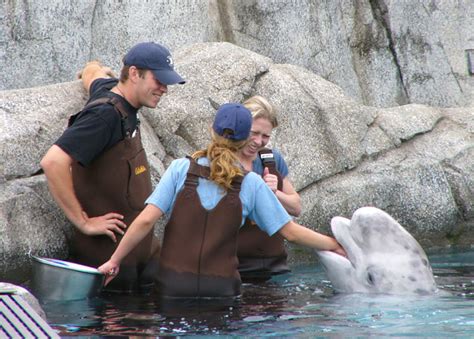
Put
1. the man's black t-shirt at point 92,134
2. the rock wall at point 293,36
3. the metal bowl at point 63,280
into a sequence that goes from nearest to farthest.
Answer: the metal bowl at point 63,280 → the man's black t-shirt at point 92,134 → the rock wall at point 293,36

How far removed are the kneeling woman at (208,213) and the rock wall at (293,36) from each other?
5370 mm

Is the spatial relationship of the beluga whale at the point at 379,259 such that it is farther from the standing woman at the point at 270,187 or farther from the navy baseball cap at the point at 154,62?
the navy baseball cap at the point at 154,62

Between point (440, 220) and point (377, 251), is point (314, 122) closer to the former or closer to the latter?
point (440, 220)

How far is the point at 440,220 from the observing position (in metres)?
8.68

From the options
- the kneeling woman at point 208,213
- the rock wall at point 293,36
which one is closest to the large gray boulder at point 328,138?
the kneeling woman at point 208,213

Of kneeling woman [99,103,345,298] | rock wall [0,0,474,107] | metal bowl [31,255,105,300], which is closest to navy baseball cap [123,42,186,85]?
kneeling woman [99,103,345,298]

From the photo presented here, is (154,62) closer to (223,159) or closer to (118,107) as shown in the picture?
(118,107)

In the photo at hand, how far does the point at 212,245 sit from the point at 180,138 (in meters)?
2.24

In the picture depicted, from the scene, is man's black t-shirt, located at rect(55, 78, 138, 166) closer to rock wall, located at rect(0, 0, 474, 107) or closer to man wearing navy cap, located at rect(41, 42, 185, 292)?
man wearing navy cap, located at rect(41, 42, 185, 292)

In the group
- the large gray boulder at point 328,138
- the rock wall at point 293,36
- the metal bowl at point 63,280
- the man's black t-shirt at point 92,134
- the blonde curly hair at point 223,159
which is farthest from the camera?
the rock wall at point 293,36

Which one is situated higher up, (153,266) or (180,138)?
(180,138)

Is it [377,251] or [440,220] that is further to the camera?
[440,220]

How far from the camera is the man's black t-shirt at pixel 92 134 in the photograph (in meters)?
5.96

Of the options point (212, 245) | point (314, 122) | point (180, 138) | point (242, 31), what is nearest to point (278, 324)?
point (212, 245)
